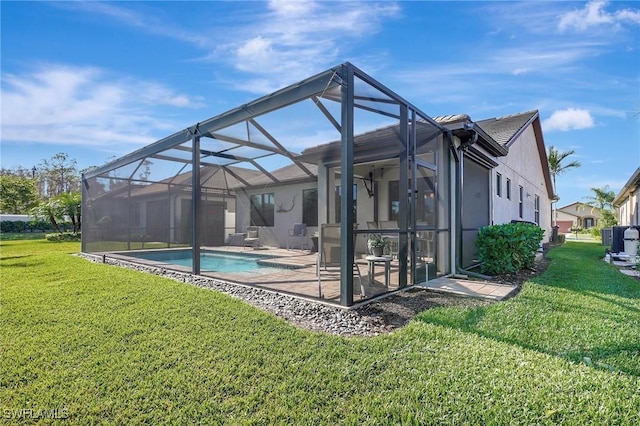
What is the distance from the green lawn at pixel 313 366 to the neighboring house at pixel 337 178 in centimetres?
156

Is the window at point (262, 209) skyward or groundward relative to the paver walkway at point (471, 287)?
skyward

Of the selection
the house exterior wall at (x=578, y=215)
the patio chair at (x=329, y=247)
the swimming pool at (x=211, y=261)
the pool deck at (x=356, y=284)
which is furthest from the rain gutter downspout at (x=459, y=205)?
the house exterior wall at (x=578, y=215)

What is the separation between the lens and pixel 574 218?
55.0 m

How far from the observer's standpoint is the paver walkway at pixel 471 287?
5.51 meters

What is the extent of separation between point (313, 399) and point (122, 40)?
32.1ft

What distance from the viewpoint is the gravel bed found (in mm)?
4031

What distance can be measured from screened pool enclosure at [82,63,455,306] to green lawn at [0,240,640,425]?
61.0 inches

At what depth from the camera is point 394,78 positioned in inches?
315

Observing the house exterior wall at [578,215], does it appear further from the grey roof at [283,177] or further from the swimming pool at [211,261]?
the swimming pool at [211,261]

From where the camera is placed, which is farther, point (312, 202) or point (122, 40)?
point (312, 202)

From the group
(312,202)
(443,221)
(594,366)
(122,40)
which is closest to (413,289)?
(443,221)

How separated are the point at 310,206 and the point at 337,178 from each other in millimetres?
3769

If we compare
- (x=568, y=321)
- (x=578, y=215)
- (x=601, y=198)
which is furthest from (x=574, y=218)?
(x=568, y=321)

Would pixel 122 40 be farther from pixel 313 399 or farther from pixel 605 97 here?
pixel 605 97
